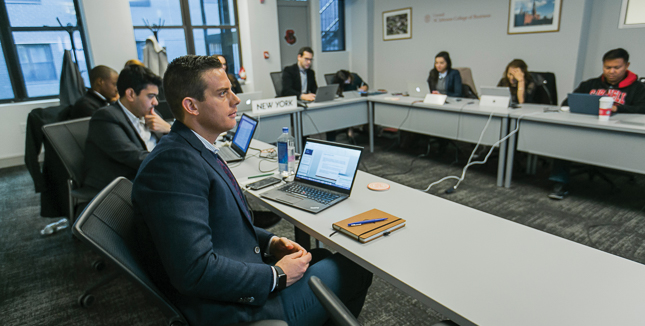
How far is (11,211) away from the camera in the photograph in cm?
331

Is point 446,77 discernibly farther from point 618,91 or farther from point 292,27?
point 292,27

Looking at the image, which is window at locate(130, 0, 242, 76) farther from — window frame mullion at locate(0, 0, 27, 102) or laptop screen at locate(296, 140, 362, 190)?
laptop screen at locate(296, 140, 362, 190)

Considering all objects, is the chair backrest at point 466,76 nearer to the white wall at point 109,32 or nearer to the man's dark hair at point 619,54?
the man's dark hair at point 619,54

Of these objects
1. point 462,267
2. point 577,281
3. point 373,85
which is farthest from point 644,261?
point 373,85

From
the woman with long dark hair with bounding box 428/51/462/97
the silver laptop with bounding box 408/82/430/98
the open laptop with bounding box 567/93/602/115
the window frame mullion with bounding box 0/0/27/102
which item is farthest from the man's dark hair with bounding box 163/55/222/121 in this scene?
the window frame mullion with bounding box 0/0/27/102

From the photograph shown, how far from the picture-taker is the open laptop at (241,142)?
2.37 meters

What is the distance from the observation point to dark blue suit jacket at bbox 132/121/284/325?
960 millimetres

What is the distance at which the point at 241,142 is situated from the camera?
2506mm

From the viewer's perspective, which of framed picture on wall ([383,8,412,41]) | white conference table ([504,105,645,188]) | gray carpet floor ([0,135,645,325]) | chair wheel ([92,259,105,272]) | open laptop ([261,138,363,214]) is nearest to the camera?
open laptop ([261,138,363,214])

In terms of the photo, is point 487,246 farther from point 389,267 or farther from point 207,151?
point 207,151

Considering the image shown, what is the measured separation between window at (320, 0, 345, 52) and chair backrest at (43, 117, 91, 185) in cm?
550

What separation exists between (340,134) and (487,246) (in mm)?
4789

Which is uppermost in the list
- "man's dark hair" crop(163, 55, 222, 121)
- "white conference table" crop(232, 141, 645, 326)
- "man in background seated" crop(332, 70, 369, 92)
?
"man's dark hair" crop(163, 55, 222, 121)

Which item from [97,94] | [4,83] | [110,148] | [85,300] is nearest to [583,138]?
[110,148]
